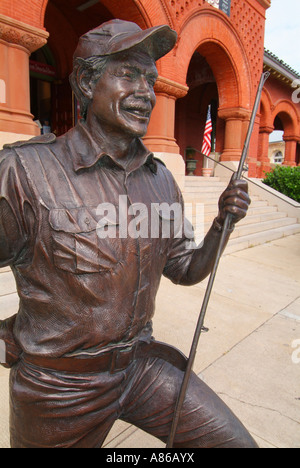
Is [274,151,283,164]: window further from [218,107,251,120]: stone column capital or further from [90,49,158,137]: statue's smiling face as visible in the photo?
[90,49,158,137]: statue's smiling face

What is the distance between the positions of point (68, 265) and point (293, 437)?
7.04 feet

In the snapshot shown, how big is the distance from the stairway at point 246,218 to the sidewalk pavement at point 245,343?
164 centimetres

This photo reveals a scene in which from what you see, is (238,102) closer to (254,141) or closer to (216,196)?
(254,141)

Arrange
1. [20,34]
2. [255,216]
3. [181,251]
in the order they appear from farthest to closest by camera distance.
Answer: [255,216], [20,34], [181,251]

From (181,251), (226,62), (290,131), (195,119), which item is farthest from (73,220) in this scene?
(290,131)

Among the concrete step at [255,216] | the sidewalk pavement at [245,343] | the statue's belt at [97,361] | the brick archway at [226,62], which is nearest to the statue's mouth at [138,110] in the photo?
the statue's belt at [97,361]

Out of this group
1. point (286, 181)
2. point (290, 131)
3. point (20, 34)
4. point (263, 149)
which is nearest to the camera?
point (20, 34)

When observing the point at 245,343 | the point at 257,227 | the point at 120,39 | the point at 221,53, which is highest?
the point at 221,53

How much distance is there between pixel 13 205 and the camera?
1.05 m

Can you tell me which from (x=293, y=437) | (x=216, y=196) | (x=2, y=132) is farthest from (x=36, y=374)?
(x=216, y=196)

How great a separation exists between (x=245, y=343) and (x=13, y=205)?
3.04m

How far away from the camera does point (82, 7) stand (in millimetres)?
8875

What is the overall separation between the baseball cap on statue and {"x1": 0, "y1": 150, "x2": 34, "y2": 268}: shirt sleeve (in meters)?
0.44

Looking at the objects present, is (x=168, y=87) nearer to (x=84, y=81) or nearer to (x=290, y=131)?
(x=84, y=81)
